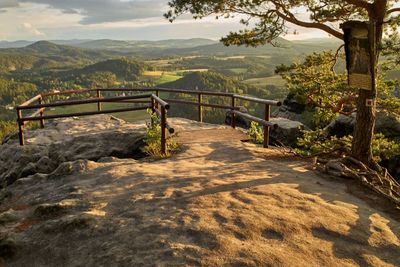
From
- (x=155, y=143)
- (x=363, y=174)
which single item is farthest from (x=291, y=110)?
(x=363, y=174)

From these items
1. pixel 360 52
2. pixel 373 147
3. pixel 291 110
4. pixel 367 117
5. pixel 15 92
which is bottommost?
pixel 15 92

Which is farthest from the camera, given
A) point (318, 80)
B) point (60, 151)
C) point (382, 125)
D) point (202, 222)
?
point (382, 125)

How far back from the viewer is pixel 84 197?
5797 mm

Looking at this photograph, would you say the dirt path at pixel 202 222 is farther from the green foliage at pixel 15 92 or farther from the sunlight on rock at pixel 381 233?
the green foliage at pixel 15 92

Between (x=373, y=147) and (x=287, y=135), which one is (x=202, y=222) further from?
(x=287, y=135)

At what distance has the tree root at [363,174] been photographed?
22.0ft

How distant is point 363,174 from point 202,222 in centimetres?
416

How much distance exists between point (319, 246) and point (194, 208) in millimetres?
1705

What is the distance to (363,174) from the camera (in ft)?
23.9

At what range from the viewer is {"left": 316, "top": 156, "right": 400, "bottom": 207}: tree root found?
6691 millimetres

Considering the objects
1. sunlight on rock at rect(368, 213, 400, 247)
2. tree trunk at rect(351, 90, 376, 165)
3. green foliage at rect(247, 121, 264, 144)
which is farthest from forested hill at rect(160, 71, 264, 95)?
sunlight on rock at rect(368, 213, 400, 247)

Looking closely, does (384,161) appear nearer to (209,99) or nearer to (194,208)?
(194,208)

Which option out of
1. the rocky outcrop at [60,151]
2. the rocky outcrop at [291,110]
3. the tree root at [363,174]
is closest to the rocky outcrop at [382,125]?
the tree root at [363,174]

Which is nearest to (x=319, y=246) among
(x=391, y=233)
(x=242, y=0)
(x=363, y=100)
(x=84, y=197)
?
(x=391, y=233)
